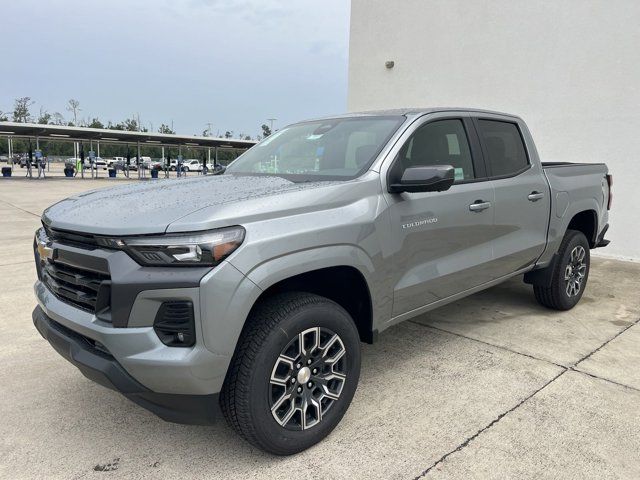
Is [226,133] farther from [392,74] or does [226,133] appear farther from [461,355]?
[461,355]

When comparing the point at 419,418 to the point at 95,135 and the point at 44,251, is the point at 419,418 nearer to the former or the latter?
the point at 44,251

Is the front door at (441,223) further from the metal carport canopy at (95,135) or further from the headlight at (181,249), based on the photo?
the metal carport canopy at (95,135)

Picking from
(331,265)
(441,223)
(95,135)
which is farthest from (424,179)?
(95,135)

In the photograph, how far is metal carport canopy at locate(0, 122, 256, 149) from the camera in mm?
25438

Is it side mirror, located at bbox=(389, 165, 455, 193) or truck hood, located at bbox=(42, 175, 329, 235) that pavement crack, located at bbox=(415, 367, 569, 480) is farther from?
truck hood, located at bbox=(42, 175, 329, 235)

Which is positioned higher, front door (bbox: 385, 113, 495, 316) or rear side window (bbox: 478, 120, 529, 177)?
rear side window (bbox: 478, 120, 529, 177)

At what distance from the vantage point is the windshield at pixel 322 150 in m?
3.06

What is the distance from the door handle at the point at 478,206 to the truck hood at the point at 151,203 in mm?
1275

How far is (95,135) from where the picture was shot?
29234mm

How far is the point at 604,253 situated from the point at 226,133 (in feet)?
327

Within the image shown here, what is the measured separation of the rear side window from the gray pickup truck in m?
0.07

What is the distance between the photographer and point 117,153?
262 ft

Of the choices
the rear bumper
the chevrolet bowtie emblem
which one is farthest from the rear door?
the chevrolet bowtie emblem

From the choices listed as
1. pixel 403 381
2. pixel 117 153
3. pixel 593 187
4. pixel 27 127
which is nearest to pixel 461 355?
pixel 403 381
